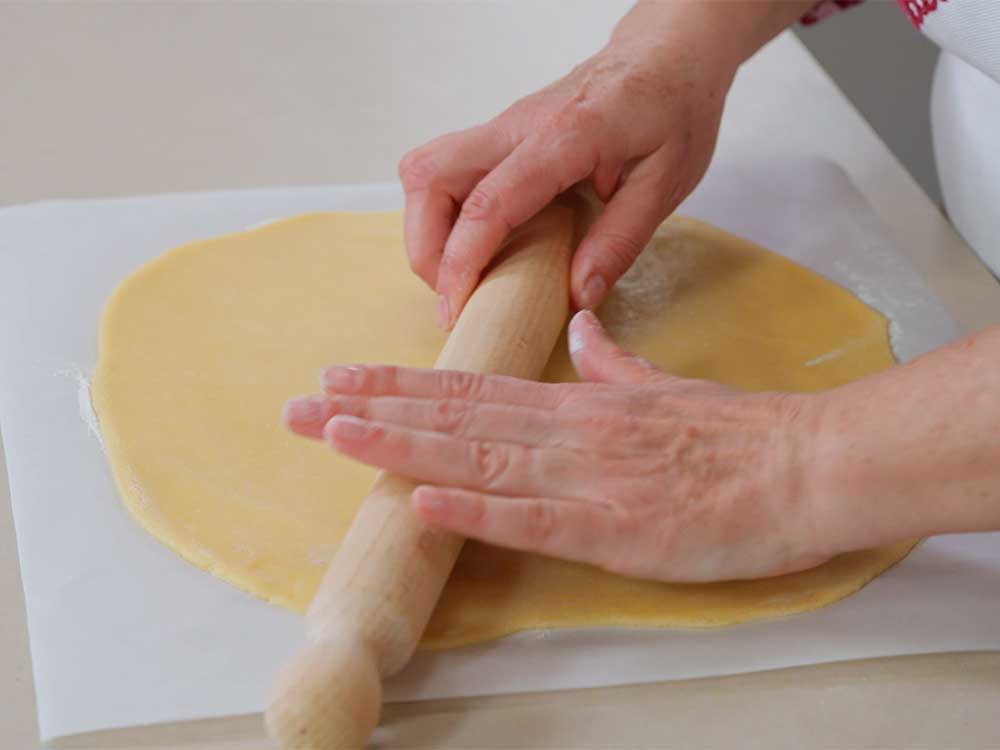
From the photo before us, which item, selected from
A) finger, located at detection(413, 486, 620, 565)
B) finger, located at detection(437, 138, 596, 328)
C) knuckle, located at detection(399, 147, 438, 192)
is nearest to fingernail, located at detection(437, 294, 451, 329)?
finger, located at detection(437, 138, 596, 328)

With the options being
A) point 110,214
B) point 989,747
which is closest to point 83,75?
point 110,214

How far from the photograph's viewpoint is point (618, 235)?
1.38m

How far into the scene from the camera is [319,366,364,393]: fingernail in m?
1.05

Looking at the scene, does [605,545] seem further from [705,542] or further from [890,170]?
[890,170]

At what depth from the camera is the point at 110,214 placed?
5.00ft

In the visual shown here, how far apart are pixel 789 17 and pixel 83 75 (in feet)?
3.30

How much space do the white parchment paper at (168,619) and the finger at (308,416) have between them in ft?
0.47

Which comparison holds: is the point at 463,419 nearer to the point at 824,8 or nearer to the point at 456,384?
the point at 456,384

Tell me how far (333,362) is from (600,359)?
0.27 m

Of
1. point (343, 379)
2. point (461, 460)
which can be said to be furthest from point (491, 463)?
point (343, 379)

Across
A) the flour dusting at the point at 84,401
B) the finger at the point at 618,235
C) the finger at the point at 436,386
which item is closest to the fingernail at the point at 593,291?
the finger at the point at 618,235

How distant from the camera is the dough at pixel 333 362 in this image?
3.47 feet

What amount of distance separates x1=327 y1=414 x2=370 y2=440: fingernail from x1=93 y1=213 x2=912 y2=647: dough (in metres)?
0.12

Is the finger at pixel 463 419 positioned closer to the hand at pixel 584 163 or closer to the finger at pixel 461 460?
the finger at pixel 461 460
